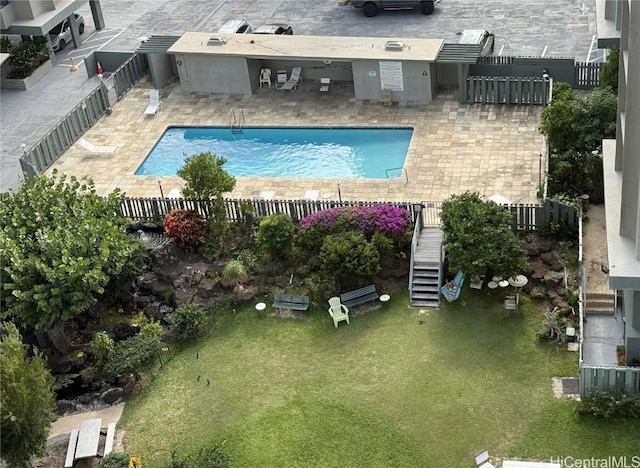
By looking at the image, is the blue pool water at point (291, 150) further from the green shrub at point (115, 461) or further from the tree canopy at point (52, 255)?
the green shrub at point (115, 461)

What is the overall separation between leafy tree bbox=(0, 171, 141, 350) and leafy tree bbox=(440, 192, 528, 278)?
1116 cm

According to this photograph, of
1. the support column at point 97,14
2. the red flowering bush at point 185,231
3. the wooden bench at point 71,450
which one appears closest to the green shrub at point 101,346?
the wooden bench at point 71,450

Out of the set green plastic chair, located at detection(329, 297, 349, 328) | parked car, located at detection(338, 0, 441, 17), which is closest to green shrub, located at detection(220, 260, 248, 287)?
green plastic chair, located at detection(329, 297, 349, 328)

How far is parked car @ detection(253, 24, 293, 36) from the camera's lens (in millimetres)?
52094

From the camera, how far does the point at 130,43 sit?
5612 cm

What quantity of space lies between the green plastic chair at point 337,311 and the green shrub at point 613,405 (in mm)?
8995

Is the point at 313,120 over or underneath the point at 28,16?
underneath

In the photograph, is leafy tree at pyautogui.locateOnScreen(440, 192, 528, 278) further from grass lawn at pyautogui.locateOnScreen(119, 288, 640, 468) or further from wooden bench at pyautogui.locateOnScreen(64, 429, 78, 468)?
wooden bench at pyautogui.locateOnScreen(64, 429, 78, 468)

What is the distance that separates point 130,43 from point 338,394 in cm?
3235

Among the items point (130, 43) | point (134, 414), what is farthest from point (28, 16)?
point (134, 414)

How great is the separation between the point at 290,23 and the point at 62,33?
13.5 m

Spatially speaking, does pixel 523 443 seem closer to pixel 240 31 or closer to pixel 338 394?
pixel 338 394

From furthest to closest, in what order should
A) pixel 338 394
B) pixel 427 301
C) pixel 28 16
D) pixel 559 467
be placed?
pixel 28 16
pixel 427 301
pixel 338 394
pixel 559 467

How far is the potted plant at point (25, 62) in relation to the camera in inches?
2066
